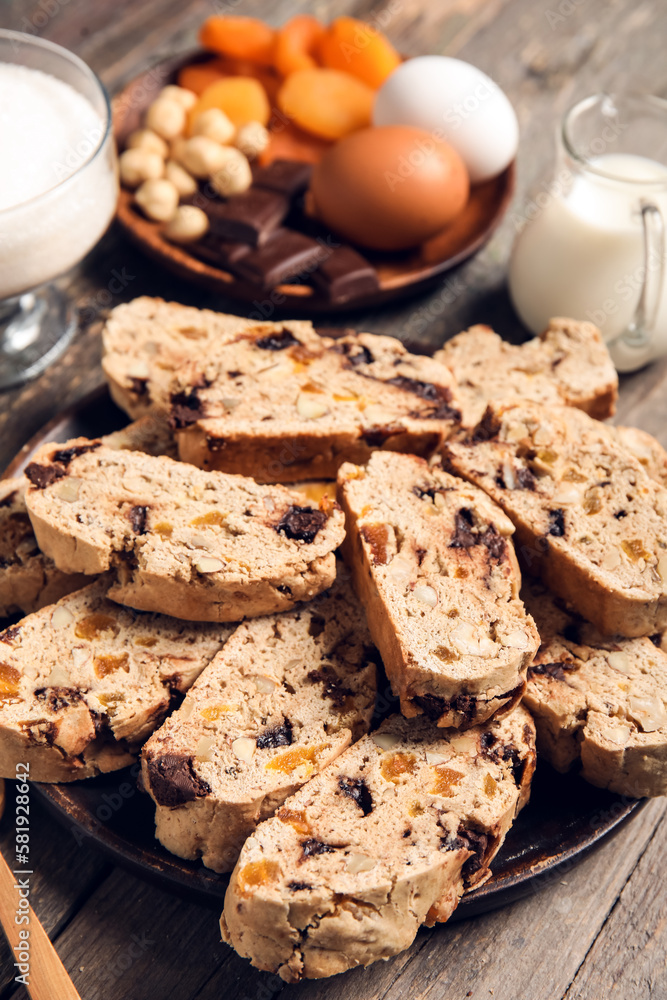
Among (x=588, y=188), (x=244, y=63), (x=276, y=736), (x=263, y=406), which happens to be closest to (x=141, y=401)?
(x=263, y=406)

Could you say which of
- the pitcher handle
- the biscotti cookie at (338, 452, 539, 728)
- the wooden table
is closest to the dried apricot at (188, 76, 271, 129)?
the wooden table

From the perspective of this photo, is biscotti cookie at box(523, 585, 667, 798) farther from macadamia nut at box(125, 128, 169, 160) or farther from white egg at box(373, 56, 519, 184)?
macadamia nut at box(125, 128, 169, 160)

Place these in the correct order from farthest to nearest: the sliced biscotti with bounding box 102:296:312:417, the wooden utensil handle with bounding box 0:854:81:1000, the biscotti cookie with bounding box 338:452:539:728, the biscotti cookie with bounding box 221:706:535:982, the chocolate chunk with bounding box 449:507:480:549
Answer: the sliced biscotti with bounding box 102:296:312:417
the chocolate chunk with bounding box 449:507:480:549
the biscotti cookie with bounding box 338:452:539:728
the wooden utensil handle with bounding box 0:854:81:1000
the biscotti cookie with bounding box 221:706:535:982

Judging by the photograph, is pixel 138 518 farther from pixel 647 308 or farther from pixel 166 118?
pixel 166 118

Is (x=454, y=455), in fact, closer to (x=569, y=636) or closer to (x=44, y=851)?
(x=569, y=636)

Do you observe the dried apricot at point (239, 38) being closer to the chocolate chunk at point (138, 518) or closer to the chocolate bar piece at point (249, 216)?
the chocolate bar piece at point (249, 216)
